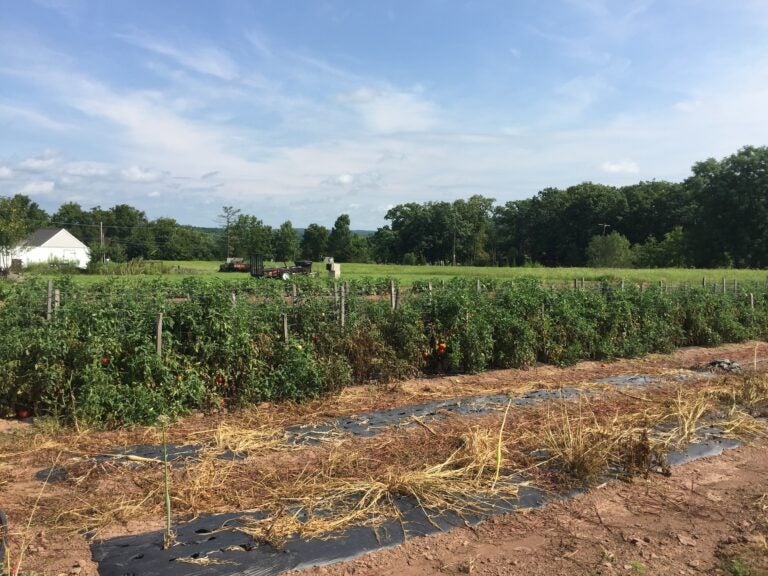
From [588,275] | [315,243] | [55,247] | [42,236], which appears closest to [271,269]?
A: [588,275]

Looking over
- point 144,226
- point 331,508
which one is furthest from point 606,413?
point 144,226

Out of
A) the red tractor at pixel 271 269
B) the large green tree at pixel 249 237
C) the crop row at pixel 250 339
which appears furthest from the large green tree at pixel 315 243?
the crop row at pixel 250 339

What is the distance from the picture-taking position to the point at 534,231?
85.1m

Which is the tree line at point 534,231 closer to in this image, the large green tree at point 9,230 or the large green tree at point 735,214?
the large green tree at point 735,214

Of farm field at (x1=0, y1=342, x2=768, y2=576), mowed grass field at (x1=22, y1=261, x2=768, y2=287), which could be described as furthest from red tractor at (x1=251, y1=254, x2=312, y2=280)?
farm field at (x1=0, y1=342, x2=768, y2=576)

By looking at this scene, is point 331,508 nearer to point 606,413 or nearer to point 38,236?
point 606,413

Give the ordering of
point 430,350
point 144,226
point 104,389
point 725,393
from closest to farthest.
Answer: point 104,389, point 725,393, point 430,350, point 144,226

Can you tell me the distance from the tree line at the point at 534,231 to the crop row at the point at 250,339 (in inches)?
2154

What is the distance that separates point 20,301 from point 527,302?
797cm

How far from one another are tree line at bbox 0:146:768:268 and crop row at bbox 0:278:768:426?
54.7 m

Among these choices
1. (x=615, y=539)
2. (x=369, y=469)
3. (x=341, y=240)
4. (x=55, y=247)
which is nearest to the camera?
(x=615, y=539)

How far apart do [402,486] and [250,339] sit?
377 centimetres

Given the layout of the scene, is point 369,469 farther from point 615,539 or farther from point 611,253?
point 611,253

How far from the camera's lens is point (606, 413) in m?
6.95
